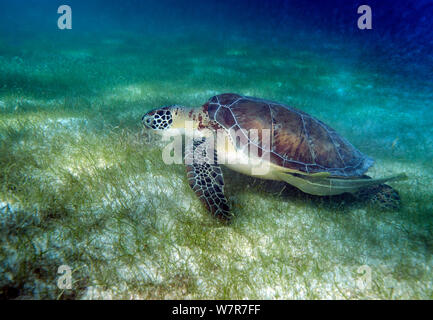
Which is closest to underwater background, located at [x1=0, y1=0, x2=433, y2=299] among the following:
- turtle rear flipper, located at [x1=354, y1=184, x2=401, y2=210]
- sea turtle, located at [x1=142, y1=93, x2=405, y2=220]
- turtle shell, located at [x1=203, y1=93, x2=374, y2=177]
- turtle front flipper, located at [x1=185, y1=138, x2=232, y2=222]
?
turtle rear flipper, located at [x1=354, y1=184, x2=401, y2=210]

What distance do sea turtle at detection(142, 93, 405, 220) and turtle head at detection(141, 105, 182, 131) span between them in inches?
27.6

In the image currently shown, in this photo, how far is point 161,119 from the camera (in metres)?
3.94

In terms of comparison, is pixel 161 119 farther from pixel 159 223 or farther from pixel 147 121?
pixel 159 223

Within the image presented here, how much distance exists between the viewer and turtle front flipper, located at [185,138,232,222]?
2.45 meters

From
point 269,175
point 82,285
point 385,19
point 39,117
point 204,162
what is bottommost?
point 82,285

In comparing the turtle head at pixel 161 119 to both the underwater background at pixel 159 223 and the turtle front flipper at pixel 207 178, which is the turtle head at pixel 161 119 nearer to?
the underwater background at pixel 159 223

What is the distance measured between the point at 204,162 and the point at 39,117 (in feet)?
13.4

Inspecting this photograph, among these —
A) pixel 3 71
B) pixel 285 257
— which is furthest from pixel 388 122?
pixel 3 71

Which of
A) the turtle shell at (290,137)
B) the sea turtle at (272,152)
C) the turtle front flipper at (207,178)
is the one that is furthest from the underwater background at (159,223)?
the turtle shell at (290,137)

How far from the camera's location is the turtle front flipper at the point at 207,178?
→ 2.45 meters

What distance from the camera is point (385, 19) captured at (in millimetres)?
24500

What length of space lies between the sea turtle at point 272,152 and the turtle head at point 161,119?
2.30ft

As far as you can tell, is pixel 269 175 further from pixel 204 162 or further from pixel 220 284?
pixel 220 284

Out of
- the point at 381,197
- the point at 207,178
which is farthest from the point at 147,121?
the point at 381,197
